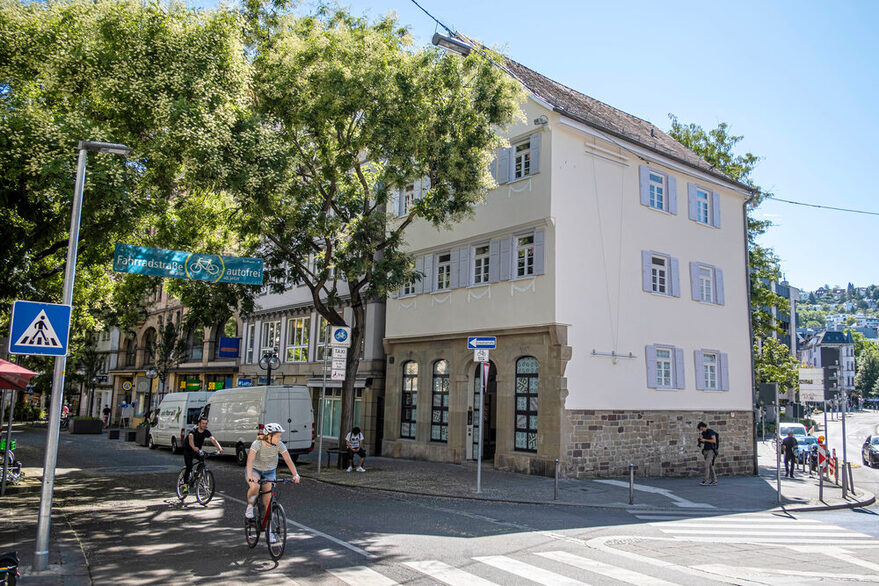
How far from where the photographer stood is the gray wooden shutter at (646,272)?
22.4 metres

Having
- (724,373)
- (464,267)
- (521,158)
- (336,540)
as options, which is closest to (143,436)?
(464,267)

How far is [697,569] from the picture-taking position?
28.9ft

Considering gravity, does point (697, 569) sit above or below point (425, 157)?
below

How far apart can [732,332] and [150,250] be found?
66.1ft

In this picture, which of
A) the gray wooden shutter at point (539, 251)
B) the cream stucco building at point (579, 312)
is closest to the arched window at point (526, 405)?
the cream stucco building at point (579, 312)

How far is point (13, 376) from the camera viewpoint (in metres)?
13.3

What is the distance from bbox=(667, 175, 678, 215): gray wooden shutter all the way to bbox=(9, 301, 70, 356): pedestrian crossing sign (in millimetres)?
20187

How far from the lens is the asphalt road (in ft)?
26.4

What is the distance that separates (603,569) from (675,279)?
1667 cm

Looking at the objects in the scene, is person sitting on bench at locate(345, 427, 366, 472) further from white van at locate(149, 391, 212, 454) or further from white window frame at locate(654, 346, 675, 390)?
white van at locate(149, 391, 212, 454)

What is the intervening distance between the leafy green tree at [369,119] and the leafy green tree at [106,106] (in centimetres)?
282

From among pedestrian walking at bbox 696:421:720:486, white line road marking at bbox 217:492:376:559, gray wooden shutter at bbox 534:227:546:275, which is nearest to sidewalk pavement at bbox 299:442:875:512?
pedestrian walking at bbox 696:421:720:486

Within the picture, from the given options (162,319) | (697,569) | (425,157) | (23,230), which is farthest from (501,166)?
(162,319)

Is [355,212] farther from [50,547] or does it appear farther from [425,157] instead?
[50,547]
